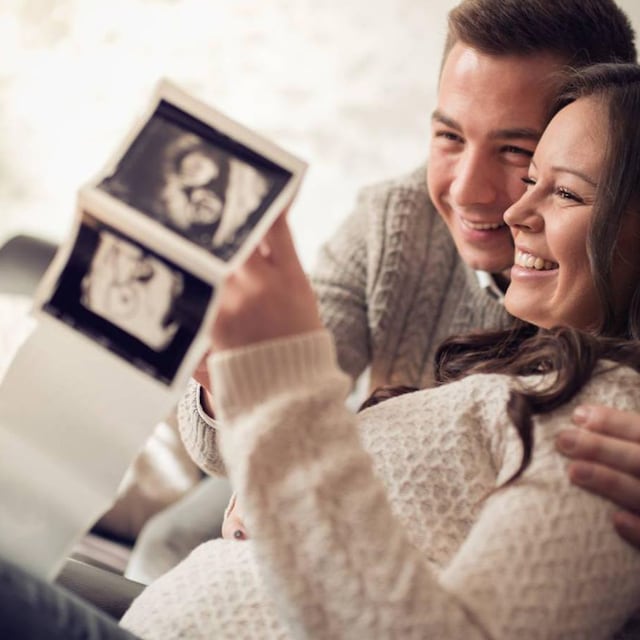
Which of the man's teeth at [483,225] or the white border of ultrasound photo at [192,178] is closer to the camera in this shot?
the white border of ultrasound photo at [192,178]

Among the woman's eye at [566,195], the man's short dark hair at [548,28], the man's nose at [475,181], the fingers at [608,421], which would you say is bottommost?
the fingers at [608,421]

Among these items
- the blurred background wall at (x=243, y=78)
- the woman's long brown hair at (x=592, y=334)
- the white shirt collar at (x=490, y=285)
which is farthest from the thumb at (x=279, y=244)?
the blurred background wall at (x=243, y=78)

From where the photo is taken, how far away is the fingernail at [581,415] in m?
→ 0.80

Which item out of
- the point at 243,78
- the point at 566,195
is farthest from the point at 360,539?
the point at 243,78

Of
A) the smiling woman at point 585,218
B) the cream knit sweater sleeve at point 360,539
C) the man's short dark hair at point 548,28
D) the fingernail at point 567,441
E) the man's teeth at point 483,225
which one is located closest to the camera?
the cream knit sweater sleeve at point 360,539

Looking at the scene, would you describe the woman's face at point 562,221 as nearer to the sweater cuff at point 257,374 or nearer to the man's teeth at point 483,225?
the man's teeth at point 483,225

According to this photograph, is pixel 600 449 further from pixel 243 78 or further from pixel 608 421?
pixel 243 78

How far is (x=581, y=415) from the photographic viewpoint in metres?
0.80

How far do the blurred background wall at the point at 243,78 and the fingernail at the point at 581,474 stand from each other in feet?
4.80

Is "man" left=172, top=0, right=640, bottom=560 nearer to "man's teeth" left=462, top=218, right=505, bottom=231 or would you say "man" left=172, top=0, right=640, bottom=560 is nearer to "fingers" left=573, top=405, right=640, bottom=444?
"man's teeth" left=462, top=218, right=505, bottom=231

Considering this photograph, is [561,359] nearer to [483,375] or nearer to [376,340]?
[483,375]

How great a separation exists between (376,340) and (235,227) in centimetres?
90

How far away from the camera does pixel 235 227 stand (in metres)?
0.71

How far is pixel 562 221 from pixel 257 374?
498mm
